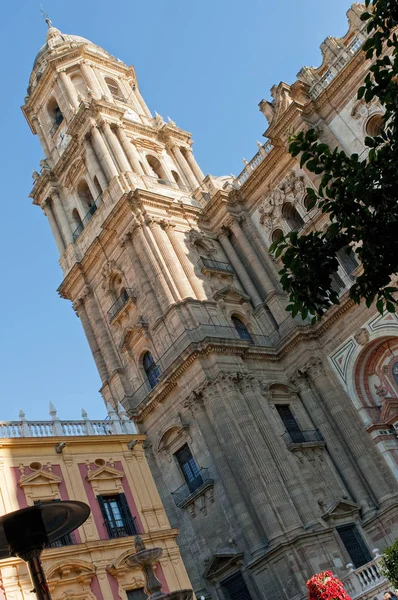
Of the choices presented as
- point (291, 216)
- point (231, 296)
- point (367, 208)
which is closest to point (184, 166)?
point (291, 216)

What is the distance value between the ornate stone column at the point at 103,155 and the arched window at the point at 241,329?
32.6ft

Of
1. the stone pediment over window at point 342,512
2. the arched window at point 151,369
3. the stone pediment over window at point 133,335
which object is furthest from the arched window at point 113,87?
the stone pediment over window at point 342,512

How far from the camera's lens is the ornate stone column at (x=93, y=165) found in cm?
3450

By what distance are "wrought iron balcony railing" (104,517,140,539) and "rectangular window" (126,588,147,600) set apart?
171 centimetres

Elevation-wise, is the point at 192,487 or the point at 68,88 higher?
the point at 68,88

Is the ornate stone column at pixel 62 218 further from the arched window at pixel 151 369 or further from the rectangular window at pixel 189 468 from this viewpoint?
the rectangular window at pixel 189 468

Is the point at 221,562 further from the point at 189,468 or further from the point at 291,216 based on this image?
the point at 291,216

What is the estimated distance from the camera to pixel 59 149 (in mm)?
40062

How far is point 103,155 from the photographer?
34.7 meters

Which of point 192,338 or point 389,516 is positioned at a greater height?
point 192,338

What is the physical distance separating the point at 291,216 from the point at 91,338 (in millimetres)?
12335

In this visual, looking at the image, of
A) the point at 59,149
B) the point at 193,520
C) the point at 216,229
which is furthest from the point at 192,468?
the point at 59,149

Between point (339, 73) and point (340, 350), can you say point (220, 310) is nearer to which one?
point (340, 350)

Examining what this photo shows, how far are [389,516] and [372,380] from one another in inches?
231
